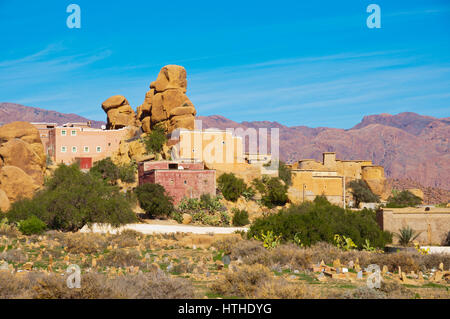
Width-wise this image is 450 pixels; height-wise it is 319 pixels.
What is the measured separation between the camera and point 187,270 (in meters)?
18.7

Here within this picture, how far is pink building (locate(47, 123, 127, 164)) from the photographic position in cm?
6738

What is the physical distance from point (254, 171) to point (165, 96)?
17.3 m

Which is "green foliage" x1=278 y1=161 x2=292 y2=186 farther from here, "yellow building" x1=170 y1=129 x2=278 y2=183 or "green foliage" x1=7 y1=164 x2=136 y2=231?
"green foliage" x1=7 y1=164 x2=136 y2=231

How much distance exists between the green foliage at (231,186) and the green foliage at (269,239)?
25.7 meters

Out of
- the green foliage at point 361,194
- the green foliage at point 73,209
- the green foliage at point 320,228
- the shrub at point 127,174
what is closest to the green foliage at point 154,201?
the green foliage at point 73,209

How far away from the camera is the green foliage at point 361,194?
65812 mm

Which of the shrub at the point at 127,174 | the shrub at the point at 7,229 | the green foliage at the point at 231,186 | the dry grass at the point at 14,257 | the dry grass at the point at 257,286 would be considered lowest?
the shrub at the point at 7,229

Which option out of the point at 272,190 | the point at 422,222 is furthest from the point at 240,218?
the point at 422,222

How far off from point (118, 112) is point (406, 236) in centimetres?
5349

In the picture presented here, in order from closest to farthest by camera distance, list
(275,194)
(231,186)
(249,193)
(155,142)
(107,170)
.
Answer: (231,186)
(275,194)
(249,193)
(107,170)
(155,142)

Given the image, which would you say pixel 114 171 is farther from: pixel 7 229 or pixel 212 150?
pixel 7 229

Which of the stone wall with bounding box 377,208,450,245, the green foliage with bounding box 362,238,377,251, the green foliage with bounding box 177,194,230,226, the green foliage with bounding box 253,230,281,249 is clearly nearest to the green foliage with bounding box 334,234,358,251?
the green foliage with bounding box 362,238,377,251

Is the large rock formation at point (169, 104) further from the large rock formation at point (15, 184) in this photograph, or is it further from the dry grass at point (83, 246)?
the dry grass at point (83, 246)

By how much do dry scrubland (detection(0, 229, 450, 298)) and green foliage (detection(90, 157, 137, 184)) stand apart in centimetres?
2642
